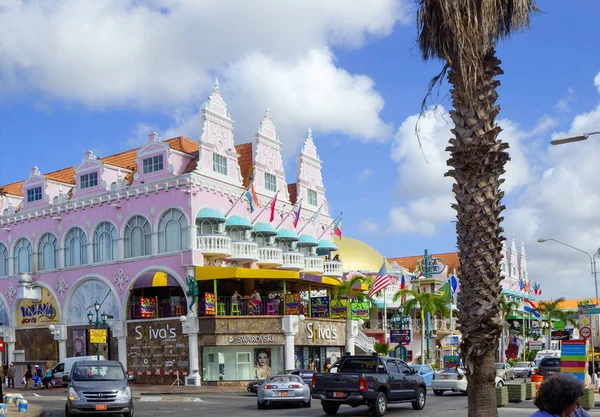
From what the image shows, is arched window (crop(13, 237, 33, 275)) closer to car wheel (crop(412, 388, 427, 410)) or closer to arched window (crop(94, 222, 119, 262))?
arched window (crop(94, 222, 119, 262))

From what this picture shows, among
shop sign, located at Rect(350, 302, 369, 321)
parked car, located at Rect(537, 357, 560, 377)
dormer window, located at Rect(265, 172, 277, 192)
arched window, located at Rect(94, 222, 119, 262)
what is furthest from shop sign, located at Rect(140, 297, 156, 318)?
parked car, located at Rect(537, 357, 560, 377)

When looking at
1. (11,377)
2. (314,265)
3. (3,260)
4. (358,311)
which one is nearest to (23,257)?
(3,260)

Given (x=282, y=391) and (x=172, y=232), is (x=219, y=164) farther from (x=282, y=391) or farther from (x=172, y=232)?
(x=282, y=391)

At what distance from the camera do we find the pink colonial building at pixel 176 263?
1779 inches

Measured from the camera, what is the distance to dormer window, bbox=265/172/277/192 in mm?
51844

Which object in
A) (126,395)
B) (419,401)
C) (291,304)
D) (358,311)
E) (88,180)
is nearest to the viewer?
(126,395)

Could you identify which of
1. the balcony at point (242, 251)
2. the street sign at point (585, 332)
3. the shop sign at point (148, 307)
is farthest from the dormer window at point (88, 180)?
the street sign at point (585, 332)

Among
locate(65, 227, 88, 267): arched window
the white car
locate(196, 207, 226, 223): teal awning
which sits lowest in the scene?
the white car

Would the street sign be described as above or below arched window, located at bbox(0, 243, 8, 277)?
below

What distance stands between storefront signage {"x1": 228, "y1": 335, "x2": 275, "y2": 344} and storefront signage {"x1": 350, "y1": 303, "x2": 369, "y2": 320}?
8676 mm

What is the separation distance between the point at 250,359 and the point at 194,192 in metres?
9.85

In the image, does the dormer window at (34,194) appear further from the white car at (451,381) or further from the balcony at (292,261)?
the white car at (451,381)

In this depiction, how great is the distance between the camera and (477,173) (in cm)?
1264

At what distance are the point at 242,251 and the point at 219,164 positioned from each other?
5340mm
